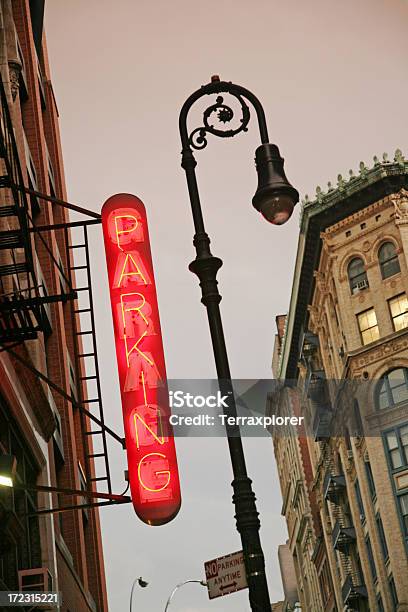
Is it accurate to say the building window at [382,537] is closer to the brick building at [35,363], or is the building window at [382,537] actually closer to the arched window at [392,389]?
the arched window at [392,389]

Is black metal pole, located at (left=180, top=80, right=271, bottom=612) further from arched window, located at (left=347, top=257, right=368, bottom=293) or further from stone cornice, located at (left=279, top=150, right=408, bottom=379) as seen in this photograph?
arched window, located at (left=347, top=257, right=368, bottom=293)

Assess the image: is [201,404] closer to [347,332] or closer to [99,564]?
[99,564]

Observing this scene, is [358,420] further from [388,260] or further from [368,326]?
[388,260]

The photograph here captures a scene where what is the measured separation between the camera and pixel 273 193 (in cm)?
1362

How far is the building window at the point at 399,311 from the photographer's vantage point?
5719 cm

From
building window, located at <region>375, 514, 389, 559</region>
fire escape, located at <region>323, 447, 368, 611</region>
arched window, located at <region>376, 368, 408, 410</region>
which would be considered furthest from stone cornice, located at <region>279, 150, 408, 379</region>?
building window, located at <region>375, 514, 389, 559</region>

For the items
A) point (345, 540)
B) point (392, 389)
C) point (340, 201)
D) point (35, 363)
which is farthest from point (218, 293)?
point (345, 540)

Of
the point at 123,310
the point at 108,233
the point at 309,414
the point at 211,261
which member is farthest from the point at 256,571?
the point at 309,414

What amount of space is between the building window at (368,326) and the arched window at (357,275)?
1558mm

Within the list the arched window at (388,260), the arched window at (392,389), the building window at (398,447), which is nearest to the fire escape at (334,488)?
the arched window at (392,389)

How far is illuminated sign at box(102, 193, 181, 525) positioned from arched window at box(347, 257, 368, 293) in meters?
42.3

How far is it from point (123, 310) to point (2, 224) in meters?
2.69

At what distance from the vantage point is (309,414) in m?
72.5

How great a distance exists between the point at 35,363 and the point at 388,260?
132 ft
